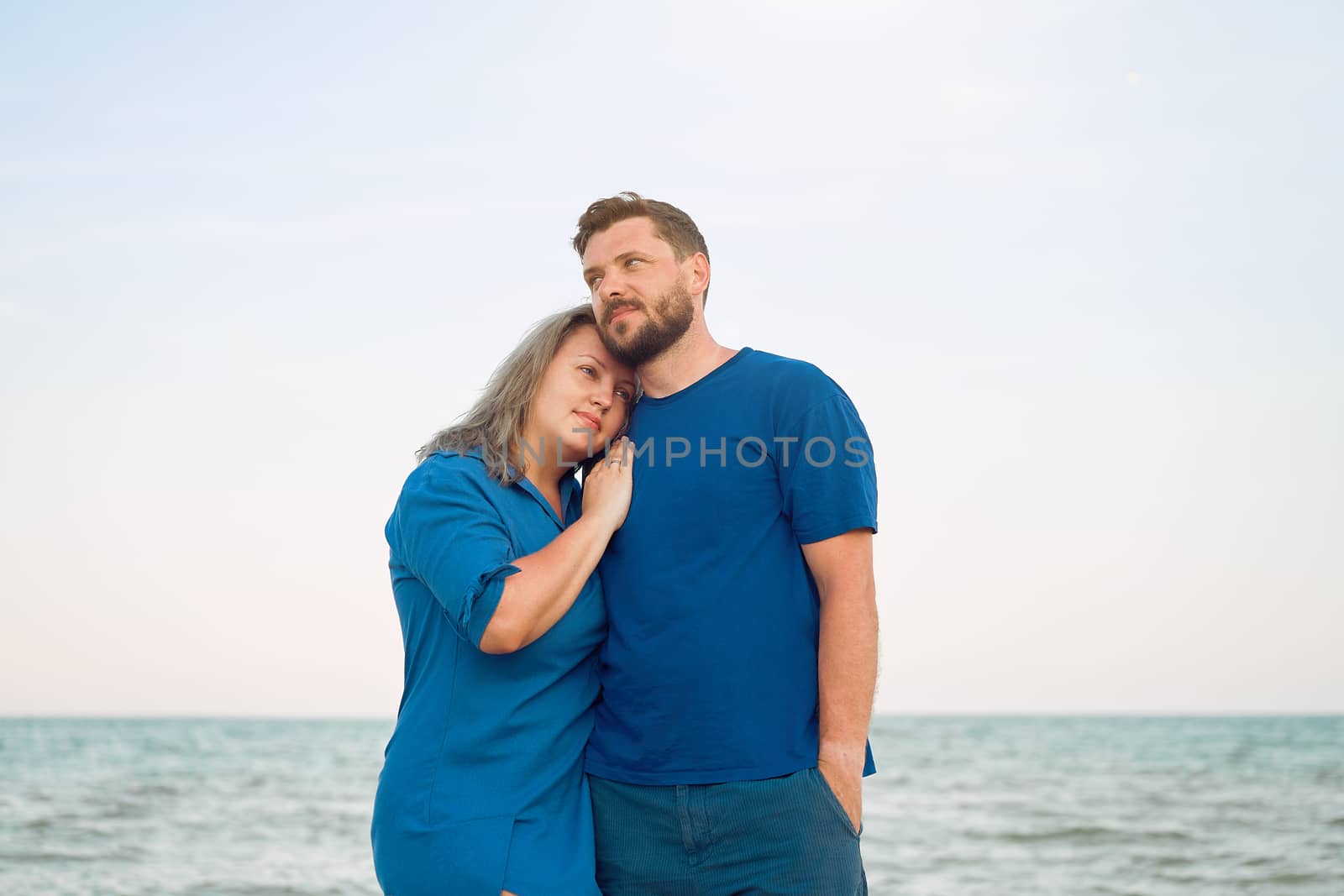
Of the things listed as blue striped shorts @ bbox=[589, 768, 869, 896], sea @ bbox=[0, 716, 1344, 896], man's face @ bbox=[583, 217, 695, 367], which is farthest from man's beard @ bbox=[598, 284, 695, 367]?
sea @ bbox=[0, 716, 1344, 896]

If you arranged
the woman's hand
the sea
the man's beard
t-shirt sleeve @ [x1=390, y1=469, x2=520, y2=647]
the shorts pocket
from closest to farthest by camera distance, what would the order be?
t-shirt sleeve @ [x1=390, y1=469, x2=520, y2=647] → the shorts pocket → the woman's hand → the man's beard → the sea

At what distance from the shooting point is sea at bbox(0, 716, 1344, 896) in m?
10.0

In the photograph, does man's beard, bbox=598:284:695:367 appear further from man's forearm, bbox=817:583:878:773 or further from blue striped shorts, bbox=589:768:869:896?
blue striped shorts, bbox=589:768:869:896

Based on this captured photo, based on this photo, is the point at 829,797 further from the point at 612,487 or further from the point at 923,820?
the point at 923,820

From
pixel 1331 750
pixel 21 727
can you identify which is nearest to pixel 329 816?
pixel 1331 750

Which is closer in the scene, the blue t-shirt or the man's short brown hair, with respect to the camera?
the blue t-shirt

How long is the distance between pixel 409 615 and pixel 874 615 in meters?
1.08

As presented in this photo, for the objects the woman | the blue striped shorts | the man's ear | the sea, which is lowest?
the sea

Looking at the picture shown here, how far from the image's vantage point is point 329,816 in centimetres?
1412

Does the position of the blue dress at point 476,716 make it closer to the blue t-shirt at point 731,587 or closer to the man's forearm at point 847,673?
the blue t-shirt at point 731,587

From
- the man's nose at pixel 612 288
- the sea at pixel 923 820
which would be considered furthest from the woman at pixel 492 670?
the sea at pixel 923 820

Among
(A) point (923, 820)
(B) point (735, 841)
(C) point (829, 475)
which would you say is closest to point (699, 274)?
(C) point (829, 475)

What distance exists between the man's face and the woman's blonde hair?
5.1 inches

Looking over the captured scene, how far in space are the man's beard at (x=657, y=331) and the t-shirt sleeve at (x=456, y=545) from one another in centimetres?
55
